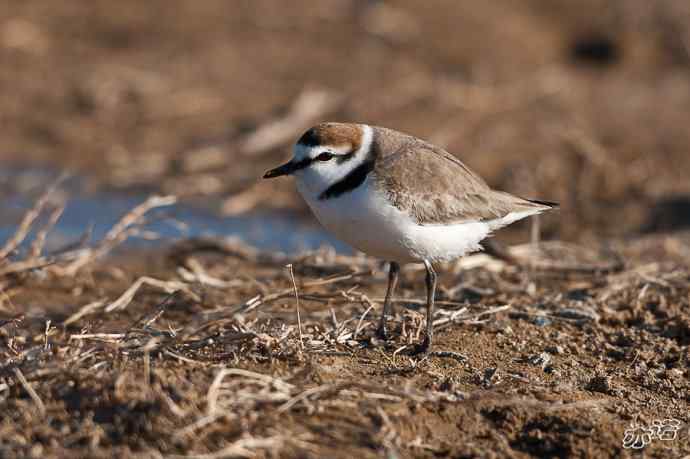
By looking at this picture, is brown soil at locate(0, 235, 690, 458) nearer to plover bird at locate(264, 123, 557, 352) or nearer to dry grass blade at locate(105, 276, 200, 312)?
dry grass blade at locate(105, 276, 200, 312)

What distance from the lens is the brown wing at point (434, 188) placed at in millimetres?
5105

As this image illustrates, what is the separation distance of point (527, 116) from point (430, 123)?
45.1 inches

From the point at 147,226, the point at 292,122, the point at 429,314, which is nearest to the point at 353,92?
the point at 292,122

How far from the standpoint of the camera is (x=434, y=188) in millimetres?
5285

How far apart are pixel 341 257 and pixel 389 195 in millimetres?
2046

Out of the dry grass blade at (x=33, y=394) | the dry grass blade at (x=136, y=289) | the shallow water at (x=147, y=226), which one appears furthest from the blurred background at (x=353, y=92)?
the dry grass blade at (x=33, y=394)

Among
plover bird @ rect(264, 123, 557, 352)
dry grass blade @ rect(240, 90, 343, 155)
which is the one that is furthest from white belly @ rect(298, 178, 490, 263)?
dry grass blade @ rect(240, 90, 343, 155)

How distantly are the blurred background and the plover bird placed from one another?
11.7 feet

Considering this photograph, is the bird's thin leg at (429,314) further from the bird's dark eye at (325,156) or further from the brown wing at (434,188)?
the bird's dark eye at (325,156)

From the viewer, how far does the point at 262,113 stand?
37.5ft

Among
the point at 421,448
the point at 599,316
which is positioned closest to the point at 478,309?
the point at 599,316

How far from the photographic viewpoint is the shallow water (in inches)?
351

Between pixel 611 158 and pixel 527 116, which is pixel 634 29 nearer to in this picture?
pixel 527 116

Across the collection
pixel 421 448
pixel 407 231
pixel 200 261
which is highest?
pixel 407 231
